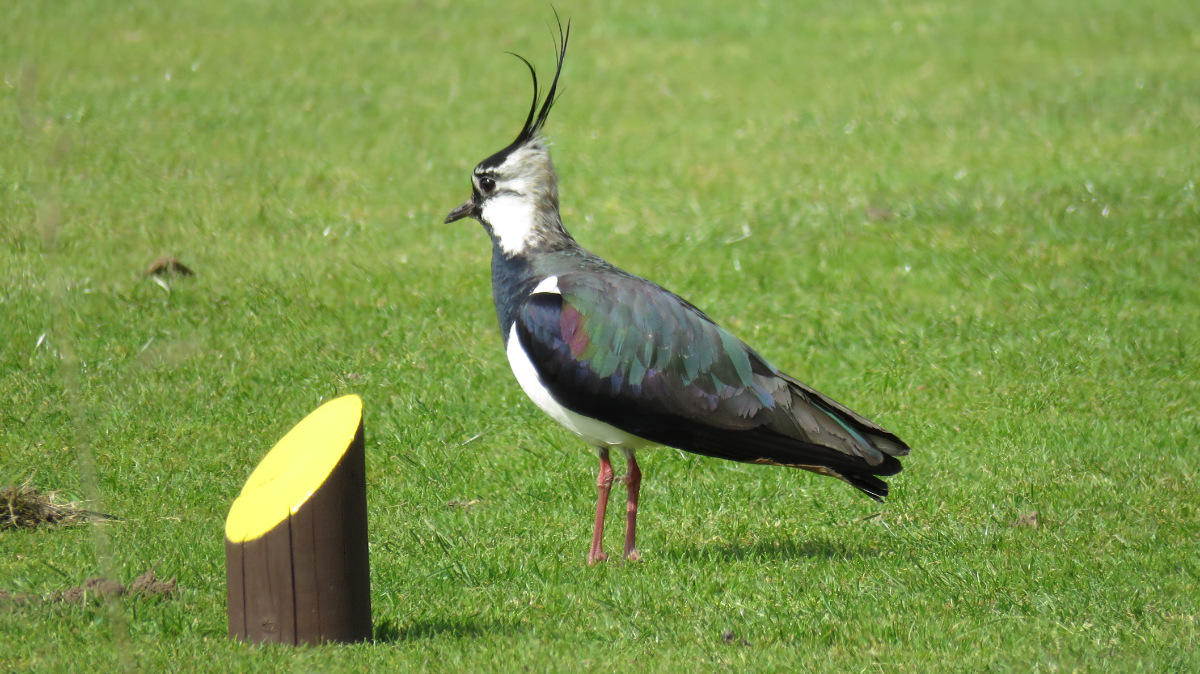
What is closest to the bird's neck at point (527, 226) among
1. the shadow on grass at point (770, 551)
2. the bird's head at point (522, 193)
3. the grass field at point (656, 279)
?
the bird's head at point (522, 193)

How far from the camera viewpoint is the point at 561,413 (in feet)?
20.7

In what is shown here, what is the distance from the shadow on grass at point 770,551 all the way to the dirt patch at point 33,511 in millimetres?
2854

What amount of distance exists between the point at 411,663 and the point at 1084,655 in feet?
8.27

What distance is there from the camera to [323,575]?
5.05 meters

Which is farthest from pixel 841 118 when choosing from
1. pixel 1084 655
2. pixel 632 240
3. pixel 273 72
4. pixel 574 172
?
pixel 1084 655

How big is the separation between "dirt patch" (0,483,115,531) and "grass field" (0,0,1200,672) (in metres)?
0.12

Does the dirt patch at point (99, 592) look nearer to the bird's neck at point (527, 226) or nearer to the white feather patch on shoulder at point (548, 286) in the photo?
the white feather patch on shoulder at point (548, 286)

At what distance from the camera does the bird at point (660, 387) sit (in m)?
6.15

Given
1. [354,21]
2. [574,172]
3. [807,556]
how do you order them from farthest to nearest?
1. [354,21]
2. [574,172]
3. [807,556]

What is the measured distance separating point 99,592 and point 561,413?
2.09 metres

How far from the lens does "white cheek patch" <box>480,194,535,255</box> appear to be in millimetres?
6855

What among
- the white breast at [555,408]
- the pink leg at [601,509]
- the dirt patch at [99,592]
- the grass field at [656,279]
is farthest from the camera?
the pink leg at [601,509]

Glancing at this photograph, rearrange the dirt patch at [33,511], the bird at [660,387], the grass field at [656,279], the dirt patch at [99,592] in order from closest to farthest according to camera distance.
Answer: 1. the dirt patch at [99,592]
2. the grass field at [656,279]
3. the bird at [660,387]
4. the dirt patch at [33,511]

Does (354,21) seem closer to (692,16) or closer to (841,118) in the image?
(692,16)
